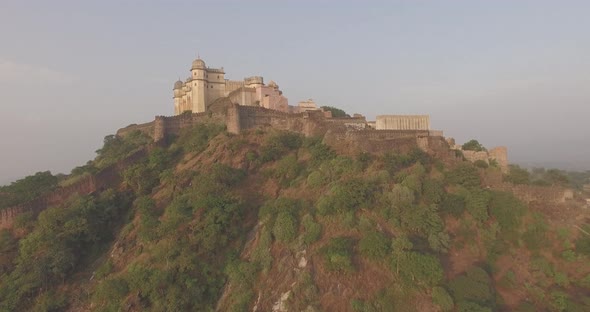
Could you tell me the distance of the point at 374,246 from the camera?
67.3ft

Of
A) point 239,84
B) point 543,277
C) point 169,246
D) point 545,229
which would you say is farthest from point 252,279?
point 239,84

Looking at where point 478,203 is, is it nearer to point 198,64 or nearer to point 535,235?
point 535,235

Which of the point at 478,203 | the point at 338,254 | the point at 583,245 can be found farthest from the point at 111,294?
the point at 583,245

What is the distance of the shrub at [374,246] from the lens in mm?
20438

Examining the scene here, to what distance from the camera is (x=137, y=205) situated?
26000mm

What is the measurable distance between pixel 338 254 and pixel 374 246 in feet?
5.37

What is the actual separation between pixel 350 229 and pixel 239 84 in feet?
72.8

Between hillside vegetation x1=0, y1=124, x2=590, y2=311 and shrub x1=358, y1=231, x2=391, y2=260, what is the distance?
64 mm

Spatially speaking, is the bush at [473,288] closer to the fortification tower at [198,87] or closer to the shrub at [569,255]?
the shrub at [569,255]

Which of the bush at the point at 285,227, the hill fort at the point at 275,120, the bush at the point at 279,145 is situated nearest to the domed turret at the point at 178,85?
the hill fort at the point at 275,120

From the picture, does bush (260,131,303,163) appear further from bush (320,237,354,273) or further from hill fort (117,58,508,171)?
bush (320,237,354,273)

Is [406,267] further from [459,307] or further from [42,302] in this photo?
[42,302]

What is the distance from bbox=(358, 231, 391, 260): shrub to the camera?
67.1 ft

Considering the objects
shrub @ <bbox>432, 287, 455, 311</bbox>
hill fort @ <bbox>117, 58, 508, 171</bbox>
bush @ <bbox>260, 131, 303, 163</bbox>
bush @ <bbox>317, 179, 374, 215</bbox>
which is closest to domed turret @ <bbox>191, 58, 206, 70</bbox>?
hill fort @ <bbox>117, 58, 508, 171</bbox>
